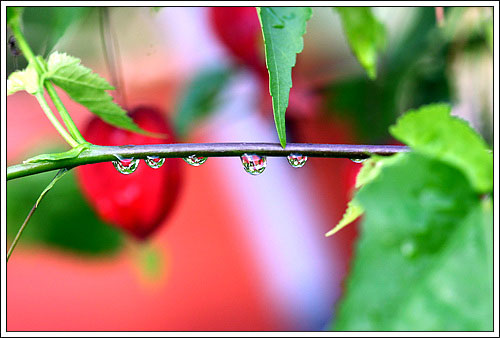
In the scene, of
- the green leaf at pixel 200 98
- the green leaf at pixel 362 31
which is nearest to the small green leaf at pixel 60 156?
the green leaf at pixel 362 31

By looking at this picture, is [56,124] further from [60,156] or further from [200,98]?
[200,98]

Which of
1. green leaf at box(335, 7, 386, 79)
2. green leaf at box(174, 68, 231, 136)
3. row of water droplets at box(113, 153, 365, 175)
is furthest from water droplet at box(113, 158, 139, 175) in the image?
green leaf at box(174, 68, 231, 136)

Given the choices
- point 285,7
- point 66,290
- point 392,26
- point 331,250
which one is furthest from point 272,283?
point 285,7

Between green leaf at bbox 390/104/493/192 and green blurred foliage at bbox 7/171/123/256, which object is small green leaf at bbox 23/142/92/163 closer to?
green leaf at bbox 390/104/493/192

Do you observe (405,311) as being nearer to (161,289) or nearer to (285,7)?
(285,7)

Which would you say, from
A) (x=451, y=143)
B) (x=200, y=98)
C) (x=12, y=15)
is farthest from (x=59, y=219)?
(x=451, y=143)

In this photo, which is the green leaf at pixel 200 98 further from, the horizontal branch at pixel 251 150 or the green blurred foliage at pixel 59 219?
Result: the horizontal branch at pixel 251 150
